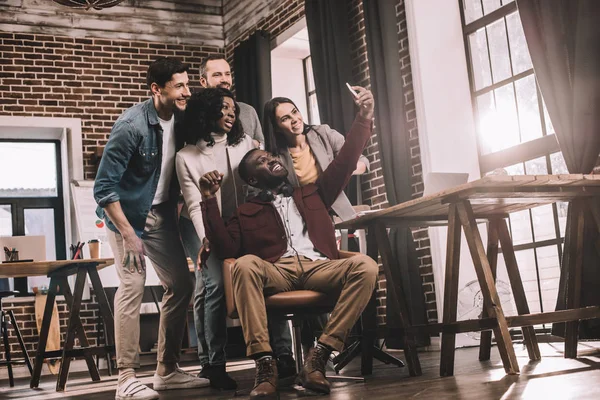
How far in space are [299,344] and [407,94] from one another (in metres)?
2.93

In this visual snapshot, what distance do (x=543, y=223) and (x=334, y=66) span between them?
2.10 m

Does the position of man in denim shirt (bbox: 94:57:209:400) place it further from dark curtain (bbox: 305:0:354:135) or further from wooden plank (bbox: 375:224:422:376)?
dark curtain (bbox: 305:0:354:135)

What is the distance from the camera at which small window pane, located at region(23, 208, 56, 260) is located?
7717 mm

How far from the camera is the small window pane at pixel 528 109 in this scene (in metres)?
5.11

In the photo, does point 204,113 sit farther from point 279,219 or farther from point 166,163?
point 279,219

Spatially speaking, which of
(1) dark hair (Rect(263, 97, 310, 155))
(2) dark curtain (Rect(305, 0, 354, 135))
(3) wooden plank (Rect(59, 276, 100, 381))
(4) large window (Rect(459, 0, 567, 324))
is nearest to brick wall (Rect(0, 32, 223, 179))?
(2) dark curtain (Rect(305, 0, 354, 135))

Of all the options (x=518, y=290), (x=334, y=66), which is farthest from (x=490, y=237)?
(x=334, y=66)

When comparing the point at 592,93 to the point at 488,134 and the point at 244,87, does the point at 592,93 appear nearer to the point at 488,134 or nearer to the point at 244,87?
the point at 488,134

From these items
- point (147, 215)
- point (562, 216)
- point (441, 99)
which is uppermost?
point (441, 99)

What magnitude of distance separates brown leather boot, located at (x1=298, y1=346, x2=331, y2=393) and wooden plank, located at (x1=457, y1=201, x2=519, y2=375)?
0.66 meters

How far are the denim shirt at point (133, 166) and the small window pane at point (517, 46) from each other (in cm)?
284

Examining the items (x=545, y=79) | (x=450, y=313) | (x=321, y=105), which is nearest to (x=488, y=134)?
(x=545, y=79)

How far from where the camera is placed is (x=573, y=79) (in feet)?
14.3

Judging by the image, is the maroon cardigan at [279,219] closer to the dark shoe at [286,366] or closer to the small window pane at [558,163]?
the dark shoe at [286,366]
